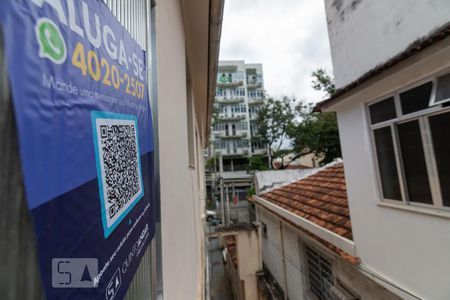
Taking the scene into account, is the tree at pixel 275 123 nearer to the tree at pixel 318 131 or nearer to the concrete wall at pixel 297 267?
the tree at pixel 318 131

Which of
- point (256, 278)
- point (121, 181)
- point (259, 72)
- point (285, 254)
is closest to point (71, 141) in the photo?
point (121, 181)

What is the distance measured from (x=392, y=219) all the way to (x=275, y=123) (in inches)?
887

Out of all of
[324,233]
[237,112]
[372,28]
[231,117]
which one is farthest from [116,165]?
[237,112]

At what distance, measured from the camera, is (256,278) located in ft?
23.8

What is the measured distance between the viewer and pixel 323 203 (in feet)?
17.9

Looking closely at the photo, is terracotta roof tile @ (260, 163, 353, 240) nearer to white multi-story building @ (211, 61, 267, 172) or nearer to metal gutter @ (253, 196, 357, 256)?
metal gutter @ (253, 196, 357, 256)

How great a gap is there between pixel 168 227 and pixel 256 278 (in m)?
6.97

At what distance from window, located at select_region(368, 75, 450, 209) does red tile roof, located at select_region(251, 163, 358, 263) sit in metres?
1.42

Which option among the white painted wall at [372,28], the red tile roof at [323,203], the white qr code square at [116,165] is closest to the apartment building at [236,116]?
the red tile roof at [323,203]

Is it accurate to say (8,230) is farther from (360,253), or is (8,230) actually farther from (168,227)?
(360,253)

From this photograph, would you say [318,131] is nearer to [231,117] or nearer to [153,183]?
[231,117]

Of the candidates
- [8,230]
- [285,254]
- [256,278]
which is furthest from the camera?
[256,278]

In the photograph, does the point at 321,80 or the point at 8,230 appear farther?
the point at 321,80

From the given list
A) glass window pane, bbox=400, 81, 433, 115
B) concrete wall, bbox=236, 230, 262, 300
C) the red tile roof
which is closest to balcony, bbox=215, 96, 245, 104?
the red tile roof
